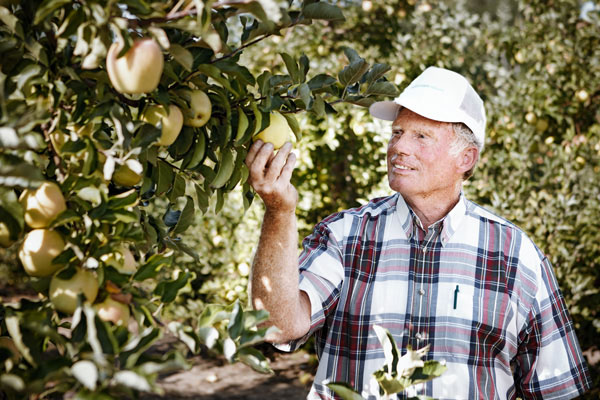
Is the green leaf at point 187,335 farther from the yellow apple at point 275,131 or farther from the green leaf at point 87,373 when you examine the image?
the yellow apple at point 275,131

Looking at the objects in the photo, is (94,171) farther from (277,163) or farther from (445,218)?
(445,218)

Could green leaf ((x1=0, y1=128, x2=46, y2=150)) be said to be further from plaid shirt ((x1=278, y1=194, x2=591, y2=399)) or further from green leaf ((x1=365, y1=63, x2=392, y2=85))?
plaid shirt ((x1=278, y1=194, x2=591, y2=399))

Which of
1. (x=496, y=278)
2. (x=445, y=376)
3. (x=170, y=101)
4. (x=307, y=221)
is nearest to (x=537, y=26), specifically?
(x=307, y=221)

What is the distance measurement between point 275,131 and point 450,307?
0.83m

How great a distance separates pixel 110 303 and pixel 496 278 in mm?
1215

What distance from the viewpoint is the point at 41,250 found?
2.86ft

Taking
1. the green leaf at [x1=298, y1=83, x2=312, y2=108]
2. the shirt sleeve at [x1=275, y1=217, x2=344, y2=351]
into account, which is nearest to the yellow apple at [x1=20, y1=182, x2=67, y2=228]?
the green leaf at [x1=298, y1=83, x2=312, y2=108]

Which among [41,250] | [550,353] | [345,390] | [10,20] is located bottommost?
[550,353]

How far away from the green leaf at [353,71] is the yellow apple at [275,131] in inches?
Result: 6.0

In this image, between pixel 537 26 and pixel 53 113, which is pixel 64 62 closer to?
pixel 53 113

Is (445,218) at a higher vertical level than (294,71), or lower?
lower

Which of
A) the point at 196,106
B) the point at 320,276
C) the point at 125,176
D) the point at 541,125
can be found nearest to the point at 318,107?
A: the point at 196,106

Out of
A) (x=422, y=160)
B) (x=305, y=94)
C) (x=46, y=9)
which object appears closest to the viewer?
(x=46, y=9)

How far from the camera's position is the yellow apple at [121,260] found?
885 mm
